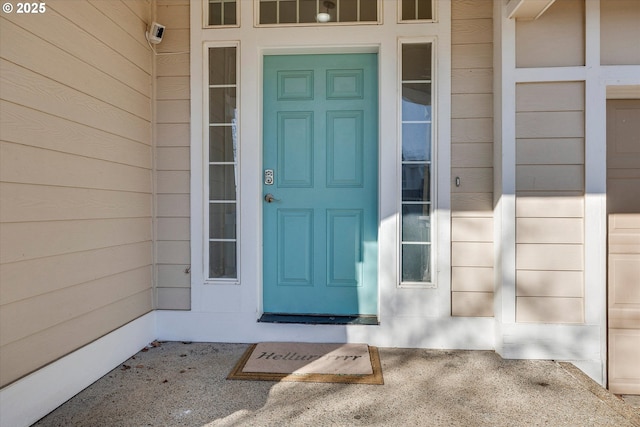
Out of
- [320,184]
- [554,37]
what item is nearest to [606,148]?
[554,37]

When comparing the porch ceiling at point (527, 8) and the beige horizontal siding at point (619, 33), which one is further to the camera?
the beige horizontal siding at point (619, 33)

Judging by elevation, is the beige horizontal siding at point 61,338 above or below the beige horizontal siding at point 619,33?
below

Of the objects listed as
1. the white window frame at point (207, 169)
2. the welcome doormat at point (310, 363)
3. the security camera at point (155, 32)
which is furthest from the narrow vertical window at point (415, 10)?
the welcome doormat at point (310, 363)

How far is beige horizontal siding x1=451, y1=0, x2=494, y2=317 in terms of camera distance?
8.21 feet

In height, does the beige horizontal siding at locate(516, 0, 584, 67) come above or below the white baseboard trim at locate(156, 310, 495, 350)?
above

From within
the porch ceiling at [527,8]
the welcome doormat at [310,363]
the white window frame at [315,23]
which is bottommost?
the welcome doormat at [310,363]

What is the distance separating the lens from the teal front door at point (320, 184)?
268 cm

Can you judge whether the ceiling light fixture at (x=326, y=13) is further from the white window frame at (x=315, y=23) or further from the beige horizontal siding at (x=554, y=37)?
the beige horizontal siding at (x=554, y=37)

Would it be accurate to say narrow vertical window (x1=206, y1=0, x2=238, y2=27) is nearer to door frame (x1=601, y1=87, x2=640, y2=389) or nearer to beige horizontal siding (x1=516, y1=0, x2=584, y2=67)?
→ beige horizontal siding (x1=516, y1=0, x2=584, y2=67)

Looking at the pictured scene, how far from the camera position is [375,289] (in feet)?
8.76

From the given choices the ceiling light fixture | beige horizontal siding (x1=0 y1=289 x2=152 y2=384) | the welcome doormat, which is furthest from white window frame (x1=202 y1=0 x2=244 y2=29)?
the welcome doormat

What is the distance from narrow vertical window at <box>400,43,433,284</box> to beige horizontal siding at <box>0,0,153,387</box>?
179 centimetres

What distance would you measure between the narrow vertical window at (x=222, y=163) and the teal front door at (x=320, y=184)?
0.23 m

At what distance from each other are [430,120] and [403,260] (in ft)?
3.20
